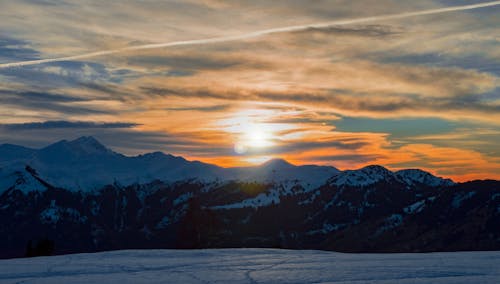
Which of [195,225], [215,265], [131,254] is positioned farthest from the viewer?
[195,225]

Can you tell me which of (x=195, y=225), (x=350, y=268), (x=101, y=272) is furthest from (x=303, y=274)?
(x=195, y=225)

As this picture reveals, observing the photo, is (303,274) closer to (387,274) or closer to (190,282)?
(387,274)

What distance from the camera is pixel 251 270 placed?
63.0 ft

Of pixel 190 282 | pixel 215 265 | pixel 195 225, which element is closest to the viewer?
pixel 190 282

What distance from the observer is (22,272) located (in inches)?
760

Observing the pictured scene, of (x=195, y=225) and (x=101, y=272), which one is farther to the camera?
(x=195, y=225)

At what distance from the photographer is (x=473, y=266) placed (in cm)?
1900

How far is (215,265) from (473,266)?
9.03m

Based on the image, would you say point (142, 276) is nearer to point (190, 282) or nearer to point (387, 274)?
point (190, 282)

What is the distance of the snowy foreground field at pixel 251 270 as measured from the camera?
650 inches

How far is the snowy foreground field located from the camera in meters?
16.5

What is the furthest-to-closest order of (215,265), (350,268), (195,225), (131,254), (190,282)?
(195,225) → (131,254) → (215,265) → (350,268) → (190,282)

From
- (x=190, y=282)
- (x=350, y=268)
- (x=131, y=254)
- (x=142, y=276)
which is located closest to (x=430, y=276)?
(x=350, y=268)

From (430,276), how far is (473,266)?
129 inches
